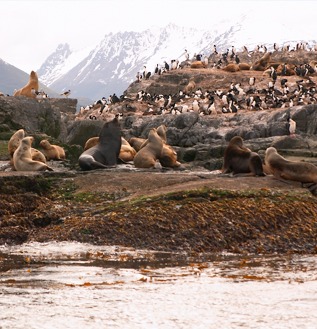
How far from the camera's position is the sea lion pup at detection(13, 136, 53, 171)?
58.3 feet

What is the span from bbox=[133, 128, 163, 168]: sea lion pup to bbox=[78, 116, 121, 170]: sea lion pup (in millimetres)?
554

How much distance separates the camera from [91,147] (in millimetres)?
19875

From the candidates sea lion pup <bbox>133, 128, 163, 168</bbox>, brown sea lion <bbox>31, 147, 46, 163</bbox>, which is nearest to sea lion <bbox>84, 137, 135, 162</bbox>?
sea lion pup <bbox>133, 128, 163, 168</bbox>

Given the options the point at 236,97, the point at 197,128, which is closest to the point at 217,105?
the point at 236,97

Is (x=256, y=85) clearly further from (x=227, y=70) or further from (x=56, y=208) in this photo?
(x=56, y=208)

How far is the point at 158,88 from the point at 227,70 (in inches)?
206

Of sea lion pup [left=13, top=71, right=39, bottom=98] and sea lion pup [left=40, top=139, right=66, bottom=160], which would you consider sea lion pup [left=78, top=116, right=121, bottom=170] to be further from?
sea lion pup [left=13, top=71, right=39, bottom=98]

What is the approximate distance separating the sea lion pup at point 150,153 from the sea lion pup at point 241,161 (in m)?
2.00

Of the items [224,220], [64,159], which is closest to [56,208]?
[224,220]

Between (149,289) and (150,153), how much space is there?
10.7 metres

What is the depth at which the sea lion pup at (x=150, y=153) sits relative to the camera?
18719 millimetres

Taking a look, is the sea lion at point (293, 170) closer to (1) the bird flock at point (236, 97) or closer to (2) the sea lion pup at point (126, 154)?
(2) the sea lion pup at point (126, 154)

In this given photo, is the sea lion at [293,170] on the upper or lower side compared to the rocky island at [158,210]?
upper

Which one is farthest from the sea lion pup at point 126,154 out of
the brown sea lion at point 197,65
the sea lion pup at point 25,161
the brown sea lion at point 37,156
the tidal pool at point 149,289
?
the brown sea lion at point 197,65
